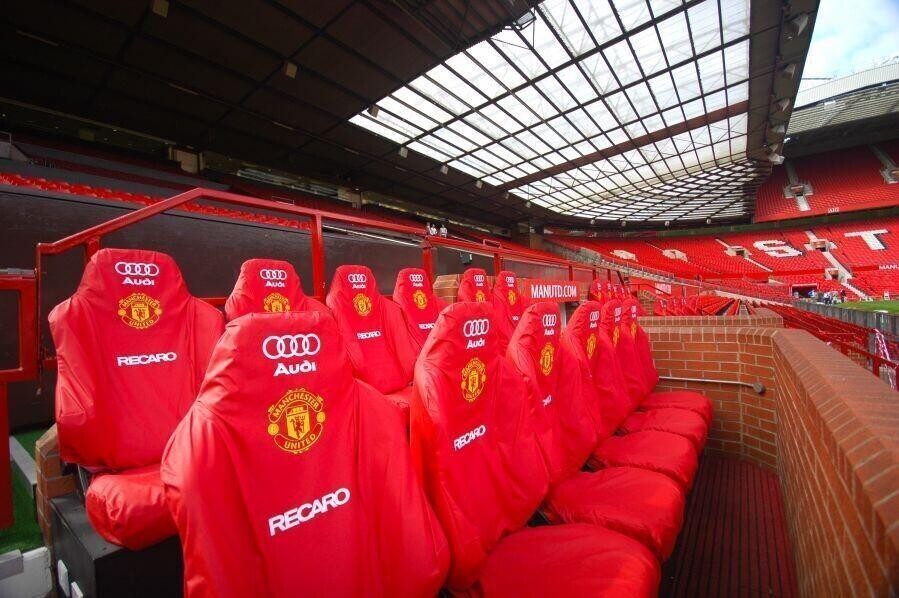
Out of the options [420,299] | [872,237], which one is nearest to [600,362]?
[420,299]

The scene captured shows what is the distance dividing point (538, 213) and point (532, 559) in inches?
806

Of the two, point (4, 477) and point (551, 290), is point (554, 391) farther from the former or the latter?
point (551, 290)

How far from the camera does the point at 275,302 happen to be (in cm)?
206

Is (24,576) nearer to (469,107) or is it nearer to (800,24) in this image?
(469,107)

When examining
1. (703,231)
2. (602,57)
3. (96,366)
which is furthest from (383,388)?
(703,231)

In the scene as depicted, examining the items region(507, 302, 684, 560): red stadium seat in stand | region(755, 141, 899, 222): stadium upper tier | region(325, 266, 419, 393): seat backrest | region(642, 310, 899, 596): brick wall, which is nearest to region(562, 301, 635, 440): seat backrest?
region(507, 302, 684, 560): red stadium seat in stand

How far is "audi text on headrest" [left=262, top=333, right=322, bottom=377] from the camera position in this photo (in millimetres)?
792

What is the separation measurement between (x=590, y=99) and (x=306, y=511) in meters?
10.7

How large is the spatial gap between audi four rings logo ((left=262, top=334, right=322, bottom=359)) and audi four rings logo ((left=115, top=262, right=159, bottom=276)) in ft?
3.81

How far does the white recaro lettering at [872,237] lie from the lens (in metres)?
20.0

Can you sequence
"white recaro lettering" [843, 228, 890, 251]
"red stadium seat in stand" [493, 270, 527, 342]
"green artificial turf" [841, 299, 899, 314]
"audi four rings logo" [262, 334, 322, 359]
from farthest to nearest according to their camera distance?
"white recaro lettering" [843, 228, 890, 251] → "green artificial turf" [841, 299, 899, 314] → "red stadium seat in stand" [493, 270, 527, 342] → "audi four rings logo" [262, 334, 322, 359]

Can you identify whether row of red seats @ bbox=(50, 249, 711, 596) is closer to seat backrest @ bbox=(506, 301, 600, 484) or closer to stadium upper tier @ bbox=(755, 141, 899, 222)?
seat backrest @ bbox=(506, 301, 600, 484)

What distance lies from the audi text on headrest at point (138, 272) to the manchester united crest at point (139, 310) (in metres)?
0.05

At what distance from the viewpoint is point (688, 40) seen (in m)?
7.57
